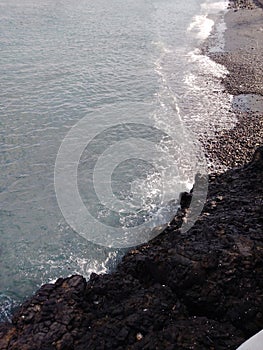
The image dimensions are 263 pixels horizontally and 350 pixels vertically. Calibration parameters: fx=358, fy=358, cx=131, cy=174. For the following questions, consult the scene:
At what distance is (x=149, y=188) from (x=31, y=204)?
5828mm

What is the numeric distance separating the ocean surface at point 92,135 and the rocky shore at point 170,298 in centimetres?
193

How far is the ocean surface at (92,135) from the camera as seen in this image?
49.8 feet

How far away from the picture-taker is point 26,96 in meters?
25.5

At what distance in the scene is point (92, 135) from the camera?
22.0 meters

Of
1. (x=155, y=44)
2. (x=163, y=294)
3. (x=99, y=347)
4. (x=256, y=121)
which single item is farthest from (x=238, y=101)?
(x=99, y=347)

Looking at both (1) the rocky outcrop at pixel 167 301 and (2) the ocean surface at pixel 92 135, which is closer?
(1) the rocky outcrop at pixel 167 301

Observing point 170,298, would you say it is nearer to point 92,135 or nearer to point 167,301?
point 167,301

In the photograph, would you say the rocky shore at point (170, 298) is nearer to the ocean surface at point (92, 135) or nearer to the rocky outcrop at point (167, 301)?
the rocky outcrop at point (167, 301)

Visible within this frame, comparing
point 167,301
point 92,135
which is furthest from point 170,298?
point 92,135

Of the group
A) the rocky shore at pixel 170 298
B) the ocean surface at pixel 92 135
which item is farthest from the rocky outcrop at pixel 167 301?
the ocean surface at pixel 92 135

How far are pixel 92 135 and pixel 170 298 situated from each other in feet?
44.1

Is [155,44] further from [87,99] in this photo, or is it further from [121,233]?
[121,233]

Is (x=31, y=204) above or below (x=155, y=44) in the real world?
below

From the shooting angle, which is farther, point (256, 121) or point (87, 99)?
point (87, 99)
